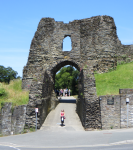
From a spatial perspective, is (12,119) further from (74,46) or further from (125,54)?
(125,54)

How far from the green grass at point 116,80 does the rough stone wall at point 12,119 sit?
650 centimetres

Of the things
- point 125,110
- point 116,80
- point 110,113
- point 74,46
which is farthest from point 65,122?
point 74,46

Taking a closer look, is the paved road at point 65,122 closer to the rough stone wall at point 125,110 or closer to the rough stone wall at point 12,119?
the rough stone wall at point 12,119

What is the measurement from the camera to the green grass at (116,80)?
20.6 metres

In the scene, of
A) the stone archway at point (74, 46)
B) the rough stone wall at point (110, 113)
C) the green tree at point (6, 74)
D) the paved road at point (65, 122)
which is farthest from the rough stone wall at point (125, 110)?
the green tree at point (6, 74)

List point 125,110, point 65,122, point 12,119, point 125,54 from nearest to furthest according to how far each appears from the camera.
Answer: point 125,110
point 12,119
point 65,122
point 125,54

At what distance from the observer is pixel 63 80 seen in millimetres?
67188

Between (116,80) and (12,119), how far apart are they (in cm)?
1108

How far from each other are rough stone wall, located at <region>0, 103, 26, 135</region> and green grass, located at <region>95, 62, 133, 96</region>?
6.50 m

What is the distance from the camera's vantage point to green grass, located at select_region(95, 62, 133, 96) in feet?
67.6

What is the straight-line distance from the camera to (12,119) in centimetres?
1839

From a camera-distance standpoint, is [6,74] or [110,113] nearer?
[110,113]

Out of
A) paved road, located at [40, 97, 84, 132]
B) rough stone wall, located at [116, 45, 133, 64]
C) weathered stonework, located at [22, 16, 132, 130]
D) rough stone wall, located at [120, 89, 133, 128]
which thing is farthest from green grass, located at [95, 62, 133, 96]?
paved road, located at [40, 97, 84, 132]

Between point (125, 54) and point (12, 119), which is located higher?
point (125, 54)
